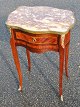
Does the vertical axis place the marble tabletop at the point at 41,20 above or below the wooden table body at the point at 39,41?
above

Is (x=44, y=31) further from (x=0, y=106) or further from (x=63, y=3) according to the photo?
(x=63, y=3)

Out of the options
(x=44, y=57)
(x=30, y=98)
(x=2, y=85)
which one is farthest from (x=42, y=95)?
(x=44, y=57)

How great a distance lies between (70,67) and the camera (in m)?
3.20

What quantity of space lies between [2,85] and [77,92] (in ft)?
3.22

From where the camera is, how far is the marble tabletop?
2115mm

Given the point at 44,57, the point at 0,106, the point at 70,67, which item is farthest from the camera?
the point at 44,57

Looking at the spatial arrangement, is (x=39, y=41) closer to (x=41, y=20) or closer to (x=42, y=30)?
(x=42, y=30)

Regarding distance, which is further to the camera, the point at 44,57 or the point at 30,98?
the point at 44,57

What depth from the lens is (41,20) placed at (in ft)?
7.56

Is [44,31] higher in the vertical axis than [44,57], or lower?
higher

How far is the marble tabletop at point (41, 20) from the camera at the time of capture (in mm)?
2115

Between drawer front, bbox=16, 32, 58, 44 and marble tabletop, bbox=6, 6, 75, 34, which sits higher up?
marble tabletop, bbox=6, 6, 75, 34

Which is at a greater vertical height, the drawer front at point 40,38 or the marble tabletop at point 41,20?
the marble tabletop at point 41,20

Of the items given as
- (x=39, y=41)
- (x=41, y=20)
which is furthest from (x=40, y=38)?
(x=41, y=20)
